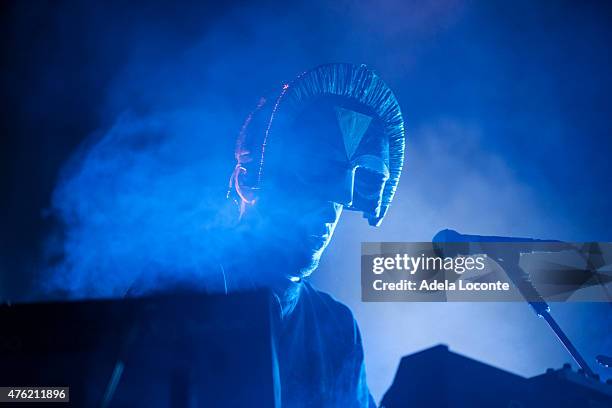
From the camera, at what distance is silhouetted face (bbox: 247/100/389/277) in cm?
325

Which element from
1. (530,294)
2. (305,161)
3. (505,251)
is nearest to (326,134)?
(305,161)

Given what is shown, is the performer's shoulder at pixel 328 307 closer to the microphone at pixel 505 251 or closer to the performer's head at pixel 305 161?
the performer's head at pixel 305 161

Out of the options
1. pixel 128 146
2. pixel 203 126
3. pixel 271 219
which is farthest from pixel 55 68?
pixel 271 219

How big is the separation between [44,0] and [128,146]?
1.87 meters

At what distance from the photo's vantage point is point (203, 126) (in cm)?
428

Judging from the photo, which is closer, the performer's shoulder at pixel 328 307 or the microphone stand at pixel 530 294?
the microphone stand at pixel 530 294

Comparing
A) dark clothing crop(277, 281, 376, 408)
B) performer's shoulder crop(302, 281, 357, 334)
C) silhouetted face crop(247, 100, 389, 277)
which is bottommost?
dark clothing crop(277, 281, 376, 408)

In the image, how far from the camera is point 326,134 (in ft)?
11.0

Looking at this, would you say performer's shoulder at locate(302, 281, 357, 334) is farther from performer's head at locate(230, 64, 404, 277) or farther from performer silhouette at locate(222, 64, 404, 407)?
performer's head at locate(230, 64, 404, 277)

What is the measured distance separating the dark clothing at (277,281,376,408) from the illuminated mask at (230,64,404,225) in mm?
907

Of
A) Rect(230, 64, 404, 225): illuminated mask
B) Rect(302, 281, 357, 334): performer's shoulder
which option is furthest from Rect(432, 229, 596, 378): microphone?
Rect(302, 281, 357, 334): performer's shoulder

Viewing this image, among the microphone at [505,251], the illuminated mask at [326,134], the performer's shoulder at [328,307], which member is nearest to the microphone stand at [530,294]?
the microphone at [505,251]

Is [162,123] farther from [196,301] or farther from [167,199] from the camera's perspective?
[196,301]

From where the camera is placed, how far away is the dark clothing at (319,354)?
3162mm
